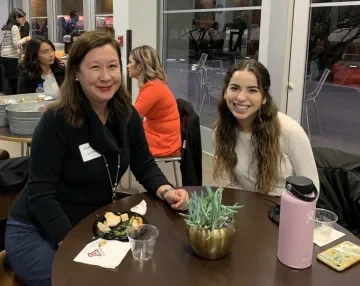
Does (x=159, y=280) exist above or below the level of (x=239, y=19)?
below

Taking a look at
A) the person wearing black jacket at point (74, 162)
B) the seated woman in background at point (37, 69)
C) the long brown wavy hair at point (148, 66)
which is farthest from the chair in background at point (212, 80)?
the person wearing black jacket at point (74, 162)

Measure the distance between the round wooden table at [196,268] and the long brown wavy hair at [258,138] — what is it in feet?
1.58

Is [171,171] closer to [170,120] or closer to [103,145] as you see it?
[170,120]

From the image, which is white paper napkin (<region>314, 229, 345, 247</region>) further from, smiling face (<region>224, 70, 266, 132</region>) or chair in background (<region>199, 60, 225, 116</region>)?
chair in background (<region>199, 60, 225, 116</region>)

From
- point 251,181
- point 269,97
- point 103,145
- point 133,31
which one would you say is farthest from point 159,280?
point 133,31

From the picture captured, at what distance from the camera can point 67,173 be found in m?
1.57

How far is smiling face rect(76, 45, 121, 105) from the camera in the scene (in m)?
1.57

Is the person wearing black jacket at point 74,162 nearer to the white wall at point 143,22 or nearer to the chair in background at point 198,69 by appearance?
the chair in background at point 198,69

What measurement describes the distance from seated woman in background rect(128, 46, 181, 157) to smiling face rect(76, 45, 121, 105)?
1423 millimetres

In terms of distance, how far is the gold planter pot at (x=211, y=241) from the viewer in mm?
1137

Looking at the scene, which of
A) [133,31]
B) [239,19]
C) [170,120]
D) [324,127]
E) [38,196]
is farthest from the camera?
[133,31]

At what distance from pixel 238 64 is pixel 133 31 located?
3385 millimetres

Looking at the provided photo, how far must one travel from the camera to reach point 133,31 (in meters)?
5.07

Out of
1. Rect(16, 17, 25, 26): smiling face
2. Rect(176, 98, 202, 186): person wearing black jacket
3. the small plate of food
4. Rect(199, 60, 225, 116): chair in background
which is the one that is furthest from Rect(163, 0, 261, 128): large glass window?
Rect(16, 17, 25, 26): smiling face
